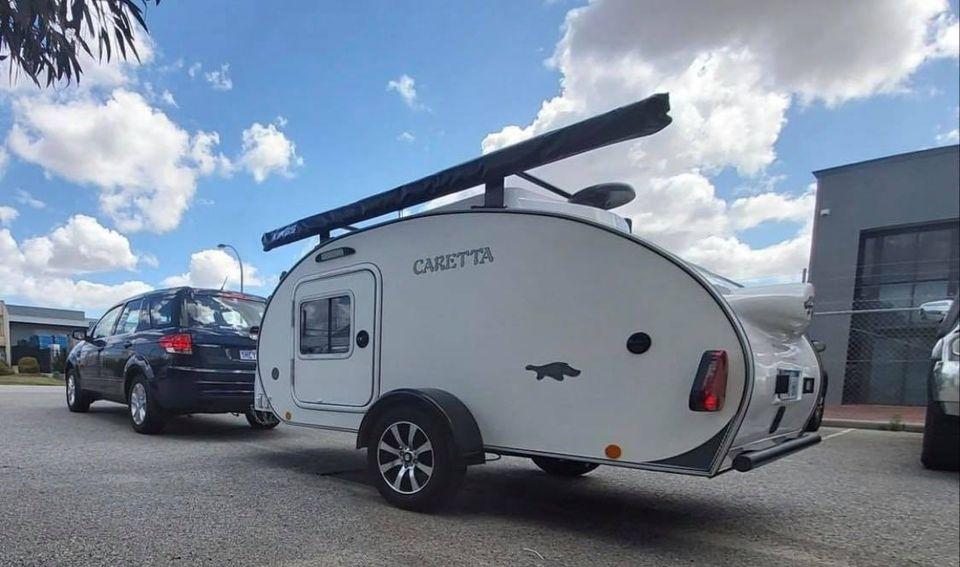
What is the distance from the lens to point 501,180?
4145 mm

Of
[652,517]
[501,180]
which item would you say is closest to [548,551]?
[652,517]

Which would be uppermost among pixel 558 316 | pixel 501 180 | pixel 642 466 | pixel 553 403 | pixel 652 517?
pixel 501 180

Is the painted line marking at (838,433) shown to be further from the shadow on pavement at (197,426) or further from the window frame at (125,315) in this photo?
the window frame at (125,315)

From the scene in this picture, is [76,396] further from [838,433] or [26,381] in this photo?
[26,381]

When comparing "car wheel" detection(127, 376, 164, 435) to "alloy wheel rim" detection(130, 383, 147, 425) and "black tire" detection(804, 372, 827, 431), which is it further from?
"black tire" detection(804, 372, 827, 431)

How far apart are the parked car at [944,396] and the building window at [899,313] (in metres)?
5.99

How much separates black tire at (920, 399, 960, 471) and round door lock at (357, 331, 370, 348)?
509 centimetres

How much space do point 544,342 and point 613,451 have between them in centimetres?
79

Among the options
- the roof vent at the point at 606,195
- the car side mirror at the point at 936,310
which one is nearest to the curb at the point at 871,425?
the car side mirror at the point at 936,310

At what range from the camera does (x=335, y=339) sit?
492 cm

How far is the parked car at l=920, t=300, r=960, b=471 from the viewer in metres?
4.53

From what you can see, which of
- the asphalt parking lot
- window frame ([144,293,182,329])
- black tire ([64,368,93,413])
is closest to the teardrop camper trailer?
the asphalt parking lot

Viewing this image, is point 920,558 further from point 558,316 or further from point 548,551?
point 558,316

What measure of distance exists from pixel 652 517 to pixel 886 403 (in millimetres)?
10373
